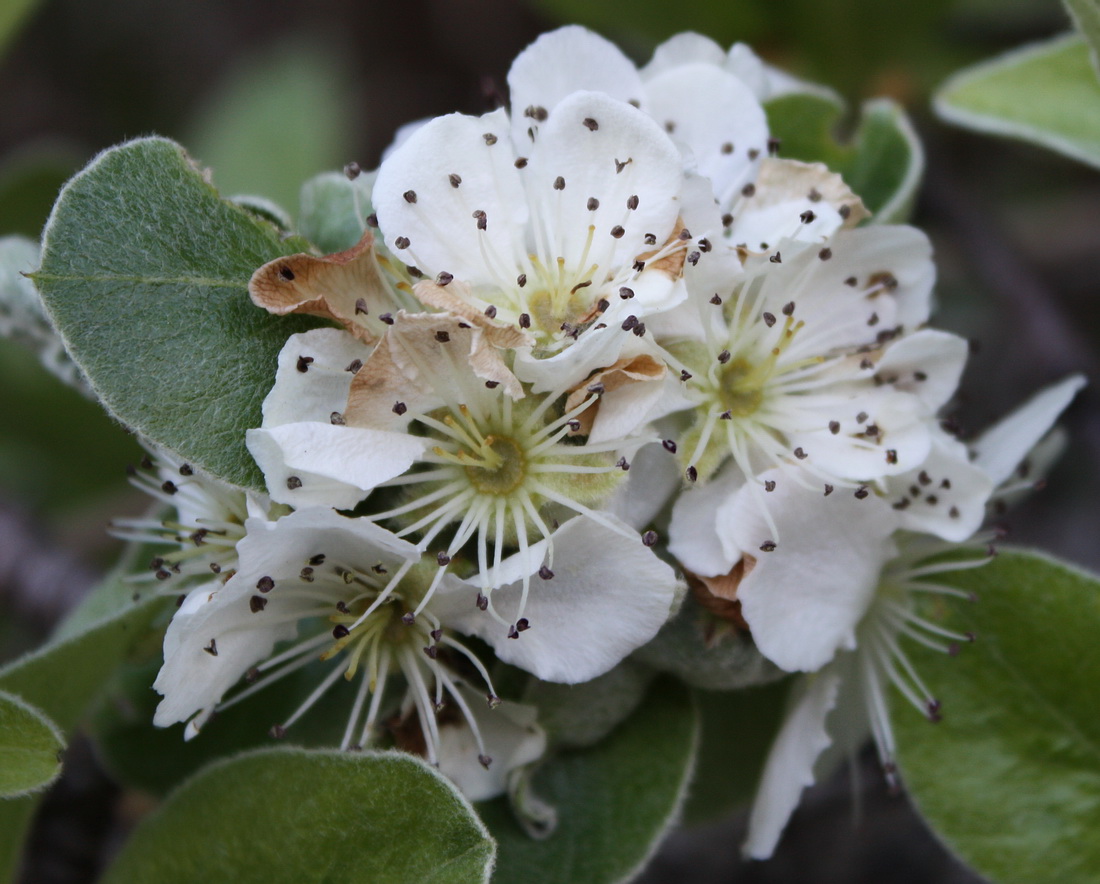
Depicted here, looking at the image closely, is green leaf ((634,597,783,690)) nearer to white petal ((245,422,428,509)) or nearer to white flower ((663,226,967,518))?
white flower ((663,226,967,518))

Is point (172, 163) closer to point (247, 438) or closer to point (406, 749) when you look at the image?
point (247, 438)

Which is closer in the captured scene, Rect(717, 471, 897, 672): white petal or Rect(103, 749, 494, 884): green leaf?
Rect(103, 749, 494, 884): green leaf

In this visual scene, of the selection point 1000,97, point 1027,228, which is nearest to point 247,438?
point 1000,97

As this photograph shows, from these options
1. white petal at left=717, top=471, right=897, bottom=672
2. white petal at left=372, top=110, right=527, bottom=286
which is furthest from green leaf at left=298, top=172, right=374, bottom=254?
white petal at left=717, top=471, right=897, bottom=672

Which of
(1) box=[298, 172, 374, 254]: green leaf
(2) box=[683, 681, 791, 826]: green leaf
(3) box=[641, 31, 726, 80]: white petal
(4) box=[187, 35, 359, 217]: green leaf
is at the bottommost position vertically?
(2) box=[683, 681, 791, 826]: green leaf

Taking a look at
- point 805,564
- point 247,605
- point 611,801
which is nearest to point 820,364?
point 805,564
